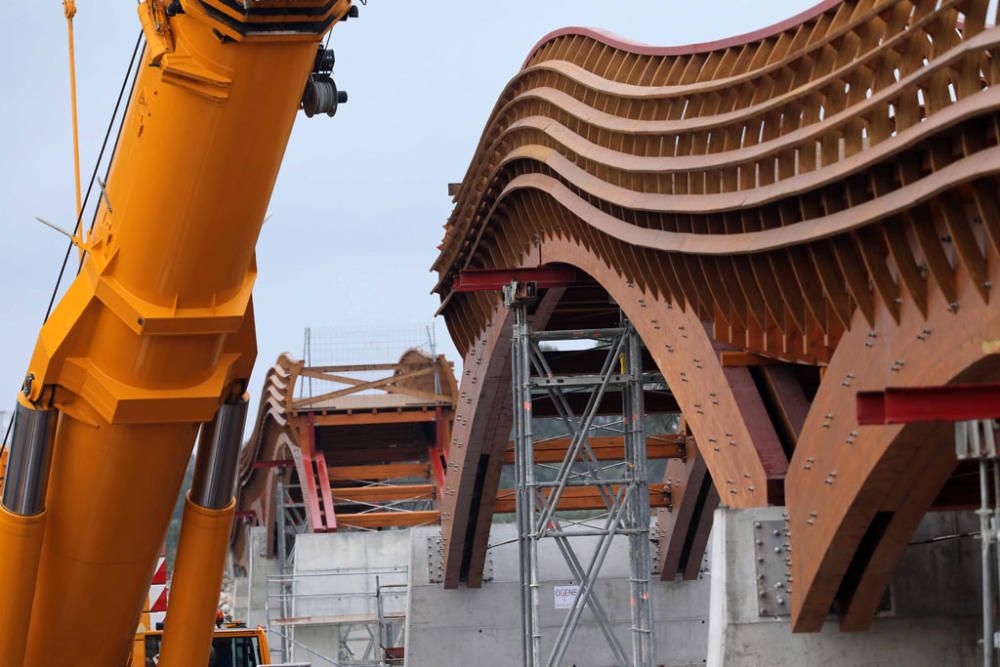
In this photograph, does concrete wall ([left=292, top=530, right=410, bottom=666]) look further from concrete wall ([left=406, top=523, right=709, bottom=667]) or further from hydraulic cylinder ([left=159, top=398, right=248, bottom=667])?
hydraulic cylinder ([left=159, top=398, right=248, bottom=667])

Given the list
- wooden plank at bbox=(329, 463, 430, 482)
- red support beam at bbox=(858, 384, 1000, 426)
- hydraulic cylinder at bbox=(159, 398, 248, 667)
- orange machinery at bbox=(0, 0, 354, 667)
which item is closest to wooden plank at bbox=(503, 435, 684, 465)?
wooden plank at bbox=(329, 463, 430, 482)

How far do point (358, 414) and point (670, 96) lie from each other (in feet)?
101

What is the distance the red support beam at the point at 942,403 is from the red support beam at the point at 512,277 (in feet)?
48.1

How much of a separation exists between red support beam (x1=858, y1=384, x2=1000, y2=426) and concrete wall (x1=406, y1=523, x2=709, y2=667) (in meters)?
25.7

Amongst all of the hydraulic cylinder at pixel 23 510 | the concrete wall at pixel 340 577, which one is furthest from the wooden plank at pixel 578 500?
the hydraulic cylinder at pixel 23 510

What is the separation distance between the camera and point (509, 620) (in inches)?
1394

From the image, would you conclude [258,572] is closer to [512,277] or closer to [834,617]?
[512,277]

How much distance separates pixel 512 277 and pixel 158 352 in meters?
15.0

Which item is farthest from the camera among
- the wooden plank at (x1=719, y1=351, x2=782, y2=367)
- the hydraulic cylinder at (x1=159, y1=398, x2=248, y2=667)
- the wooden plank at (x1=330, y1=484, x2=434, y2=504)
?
the wooden plank at (x1=330, y1=484, x2=434, y2=504)

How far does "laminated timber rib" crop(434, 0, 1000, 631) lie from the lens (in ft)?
38.1

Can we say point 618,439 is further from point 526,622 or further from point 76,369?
point 76,369

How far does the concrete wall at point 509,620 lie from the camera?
3491 centimetres

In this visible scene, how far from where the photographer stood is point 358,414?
47688mm

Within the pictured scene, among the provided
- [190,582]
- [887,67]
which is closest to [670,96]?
[887,67]
